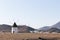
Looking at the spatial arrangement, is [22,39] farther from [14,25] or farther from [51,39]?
[14,25]

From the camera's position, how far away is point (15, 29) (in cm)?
5084

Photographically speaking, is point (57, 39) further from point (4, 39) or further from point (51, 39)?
point (4, 39)

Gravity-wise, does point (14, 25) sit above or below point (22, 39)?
above

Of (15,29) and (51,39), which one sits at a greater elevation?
(15,29)

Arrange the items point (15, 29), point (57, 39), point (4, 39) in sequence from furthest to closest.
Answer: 1. point (15, 29)
2. point (57, 39)
3. point (4, 39)

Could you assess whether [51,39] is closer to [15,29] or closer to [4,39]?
[4,39]

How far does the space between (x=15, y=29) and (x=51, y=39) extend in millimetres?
22079

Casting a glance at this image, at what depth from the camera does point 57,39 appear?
29547 millimetres

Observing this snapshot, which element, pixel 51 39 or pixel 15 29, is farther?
pixel 15 29

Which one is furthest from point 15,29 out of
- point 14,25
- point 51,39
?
point 51,39

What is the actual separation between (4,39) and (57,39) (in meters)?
7.84

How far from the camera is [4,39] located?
2720 cm

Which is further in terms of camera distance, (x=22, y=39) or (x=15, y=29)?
(x=15, y=29)

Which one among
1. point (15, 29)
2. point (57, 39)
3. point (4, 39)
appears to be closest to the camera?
point (4, 39)
